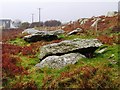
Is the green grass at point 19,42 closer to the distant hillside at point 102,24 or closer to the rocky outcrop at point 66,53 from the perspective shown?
the distant hillside at point 102,24

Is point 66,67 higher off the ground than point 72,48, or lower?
lower

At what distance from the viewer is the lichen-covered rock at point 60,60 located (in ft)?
50.1

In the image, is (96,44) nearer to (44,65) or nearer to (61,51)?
(61,51)

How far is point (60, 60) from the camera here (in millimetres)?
15492

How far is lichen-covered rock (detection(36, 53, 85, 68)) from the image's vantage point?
1527cm

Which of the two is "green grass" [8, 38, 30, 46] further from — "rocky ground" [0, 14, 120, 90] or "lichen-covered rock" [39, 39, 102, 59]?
"lichen-covered rock" [39, 39, 102, 59]

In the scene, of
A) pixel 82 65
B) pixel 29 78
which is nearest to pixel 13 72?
pixel 29 78

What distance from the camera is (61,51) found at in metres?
16.5

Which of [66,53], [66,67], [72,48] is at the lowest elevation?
[66,67]

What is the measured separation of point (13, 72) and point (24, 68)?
1101 millimetres

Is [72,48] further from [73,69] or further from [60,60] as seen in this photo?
[73,69]

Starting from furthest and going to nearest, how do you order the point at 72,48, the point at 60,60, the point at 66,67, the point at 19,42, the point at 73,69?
the point at 19,42
the point at 72,48
the point at 60,60
the point at 66,67
the point at 73,69

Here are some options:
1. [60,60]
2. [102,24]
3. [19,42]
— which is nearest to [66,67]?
[60,60]

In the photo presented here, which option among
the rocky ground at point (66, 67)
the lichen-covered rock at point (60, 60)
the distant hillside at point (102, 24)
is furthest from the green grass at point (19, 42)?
the lichen-covered rock at point (60, 60)
